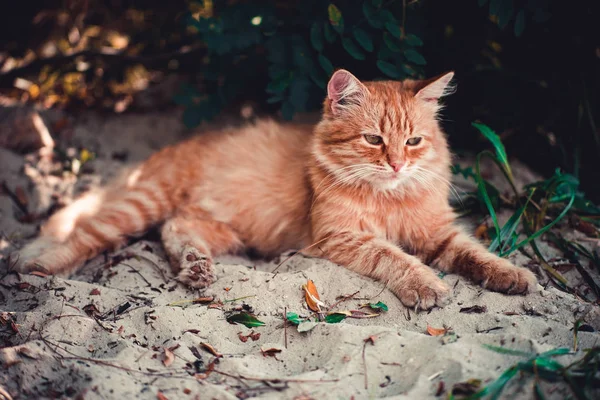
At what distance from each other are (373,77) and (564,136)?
1619mm

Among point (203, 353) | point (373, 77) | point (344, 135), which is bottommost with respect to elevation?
point (203, 353)

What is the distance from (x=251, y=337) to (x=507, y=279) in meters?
1.42

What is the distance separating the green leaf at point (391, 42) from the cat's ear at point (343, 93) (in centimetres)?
50

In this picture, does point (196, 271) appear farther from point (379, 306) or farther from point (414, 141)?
point (414, 141)

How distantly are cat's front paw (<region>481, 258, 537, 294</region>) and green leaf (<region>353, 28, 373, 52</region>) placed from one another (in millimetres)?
1616

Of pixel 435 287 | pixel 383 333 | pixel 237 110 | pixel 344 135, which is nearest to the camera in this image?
pixel 383 333

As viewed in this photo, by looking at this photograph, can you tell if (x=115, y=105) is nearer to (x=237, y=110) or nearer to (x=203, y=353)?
(x=237, y=110)

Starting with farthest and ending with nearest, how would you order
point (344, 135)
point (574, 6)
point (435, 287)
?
point (574, 6) → point (344, 135) → point (435, 287)

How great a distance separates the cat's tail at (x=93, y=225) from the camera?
3352 millimetres

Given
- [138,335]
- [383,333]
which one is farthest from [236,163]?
[383,333]

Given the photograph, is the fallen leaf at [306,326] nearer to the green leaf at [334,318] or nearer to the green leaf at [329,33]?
the green leaf at [334,318]

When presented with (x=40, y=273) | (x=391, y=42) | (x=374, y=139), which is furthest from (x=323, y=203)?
(x=40, y=273)

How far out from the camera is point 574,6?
354cm

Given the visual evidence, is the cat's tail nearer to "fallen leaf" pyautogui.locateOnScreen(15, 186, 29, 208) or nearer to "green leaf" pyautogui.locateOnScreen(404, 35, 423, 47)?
"fallen leaf" pyautogui.locateOnScreen(15, 186, 29, 208)
